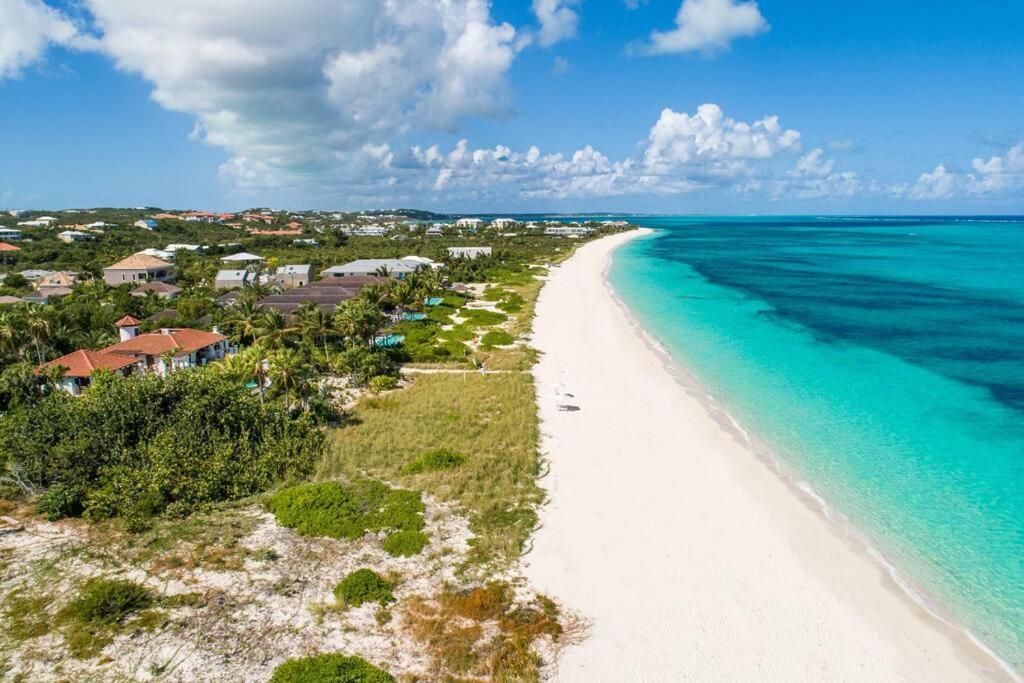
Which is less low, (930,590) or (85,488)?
(85,488)

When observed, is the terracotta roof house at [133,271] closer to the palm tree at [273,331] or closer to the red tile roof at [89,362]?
the red tile roof at [89,362]

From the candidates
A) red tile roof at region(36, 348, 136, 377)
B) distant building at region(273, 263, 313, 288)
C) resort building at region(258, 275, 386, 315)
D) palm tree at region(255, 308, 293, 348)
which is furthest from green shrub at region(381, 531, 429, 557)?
distant building at region(273, 263, 313, 288)

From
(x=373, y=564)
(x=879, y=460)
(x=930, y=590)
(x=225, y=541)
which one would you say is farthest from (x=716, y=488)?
(x=225, y=541)

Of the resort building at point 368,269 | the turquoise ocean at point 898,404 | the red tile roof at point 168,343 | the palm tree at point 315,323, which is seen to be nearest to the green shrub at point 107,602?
the red tile roof at point 168,343

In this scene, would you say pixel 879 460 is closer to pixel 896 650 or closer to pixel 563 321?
pixel 896 650

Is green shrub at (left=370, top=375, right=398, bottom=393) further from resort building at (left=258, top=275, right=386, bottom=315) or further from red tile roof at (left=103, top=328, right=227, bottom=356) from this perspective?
resort building at (left=258, top=275, right=386, bottom=315)

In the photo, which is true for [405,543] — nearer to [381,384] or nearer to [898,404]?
[381,384]
